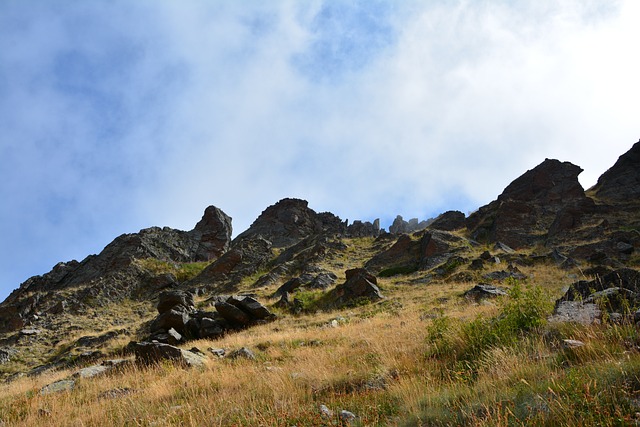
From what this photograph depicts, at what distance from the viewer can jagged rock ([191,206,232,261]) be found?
58.7 m

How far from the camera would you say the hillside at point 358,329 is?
15.9 feet

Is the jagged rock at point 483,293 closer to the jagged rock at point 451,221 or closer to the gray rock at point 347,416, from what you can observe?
the gray rock at point 347,416

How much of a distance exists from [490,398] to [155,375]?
8303 mm

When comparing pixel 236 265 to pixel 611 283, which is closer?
pixel 611 283

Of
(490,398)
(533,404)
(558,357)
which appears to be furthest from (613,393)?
(558,357)

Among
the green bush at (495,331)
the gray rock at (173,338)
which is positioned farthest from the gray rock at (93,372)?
the green bush at (495,331)

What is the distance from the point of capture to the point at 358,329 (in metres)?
13.8

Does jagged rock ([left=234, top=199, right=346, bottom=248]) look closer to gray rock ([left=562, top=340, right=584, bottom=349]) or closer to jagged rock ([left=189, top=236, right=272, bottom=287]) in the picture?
jagged rock ([left=189, top=236, right=272, bottom=287])

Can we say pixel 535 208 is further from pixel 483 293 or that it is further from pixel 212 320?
pixel 212 320

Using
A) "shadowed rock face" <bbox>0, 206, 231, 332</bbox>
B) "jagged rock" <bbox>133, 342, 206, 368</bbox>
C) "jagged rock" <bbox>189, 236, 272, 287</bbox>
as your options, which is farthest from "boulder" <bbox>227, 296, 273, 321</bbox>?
"shadowed rock face" <bbox>0, 206, 231, 332</bbox>

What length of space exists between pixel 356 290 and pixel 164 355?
1457cm

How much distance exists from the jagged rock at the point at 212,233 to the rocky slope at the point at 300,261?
0.19m

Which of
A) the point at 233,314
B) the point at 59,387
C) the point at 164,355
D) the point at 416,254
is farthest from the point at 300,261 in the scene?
the point at 59,387

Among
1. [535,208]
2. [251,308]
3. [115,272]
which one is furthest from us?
[535,208]
